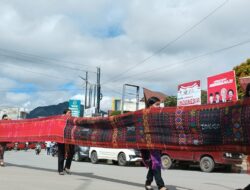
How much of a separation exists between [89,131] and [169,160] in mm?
9955

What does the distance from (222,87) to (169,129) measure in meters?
18.9

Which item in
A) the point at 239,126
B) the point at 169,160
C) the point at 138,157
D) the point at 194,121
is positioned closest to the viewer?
the point at 239,126

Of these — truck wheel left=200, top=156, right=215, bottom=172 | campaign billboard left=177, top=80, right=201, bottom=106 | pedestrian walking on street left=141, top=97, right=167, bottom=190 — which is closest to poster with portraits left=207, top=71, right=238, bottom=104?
campaign billboard left=177, top=80, right=201, bottom=106

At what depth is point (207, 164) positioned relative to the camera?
20.0 meters

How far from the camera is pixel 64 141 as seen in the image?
13305 mm

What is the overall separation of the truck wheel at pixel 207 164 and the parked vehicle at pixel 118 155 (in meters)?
4.51

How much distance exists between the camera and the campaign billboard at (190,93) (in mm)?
30861

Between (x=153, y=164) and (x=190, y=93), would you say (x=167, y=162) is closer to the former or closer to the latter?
(x=190, y=93)

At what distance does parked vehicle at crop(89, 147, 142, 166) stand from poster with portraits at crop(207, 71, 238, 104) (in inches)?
242

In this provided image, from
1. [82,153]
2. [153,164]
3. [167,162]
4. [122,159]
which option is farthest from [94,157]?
[153,164]

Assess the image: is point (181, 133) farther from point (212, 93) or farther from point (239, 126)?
point (212, 93)

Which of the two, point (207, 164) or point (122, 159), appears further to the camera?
point (122, 159)

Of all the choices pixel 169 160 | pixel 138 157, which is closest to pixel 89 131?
pixel 169 160

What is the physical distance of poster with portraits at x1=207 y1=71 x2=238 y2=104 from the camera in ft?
89.0
